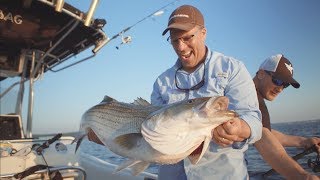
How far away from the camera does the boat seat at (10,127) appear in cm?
686

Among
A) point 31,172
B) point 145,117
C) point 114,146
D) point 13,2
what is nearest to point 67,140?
point 31,172

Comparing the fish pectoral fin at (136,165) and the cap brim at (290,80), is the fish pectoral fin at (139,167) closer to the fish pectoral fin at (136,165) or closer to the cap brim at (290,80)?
the fish pectoral fin at (136,165)

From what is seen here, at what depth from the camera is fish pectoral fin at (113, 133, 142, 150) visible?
2.77 meters

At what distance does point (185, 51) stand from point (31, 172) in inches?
124

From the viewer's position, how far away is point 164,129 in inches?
95.9

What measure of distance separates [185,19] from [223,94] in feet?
2.81

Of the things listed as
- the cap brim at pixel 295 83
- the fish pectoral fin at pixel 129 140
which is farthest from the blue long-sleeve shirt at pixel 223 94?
the cap brim at pixel 295 83

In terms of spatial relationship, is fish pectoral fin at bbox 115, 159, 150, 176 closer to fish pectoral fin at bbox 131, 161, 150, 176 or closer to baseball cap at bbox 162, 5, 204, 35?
fish pectoral fin at bbox 131, 161, 150, 176

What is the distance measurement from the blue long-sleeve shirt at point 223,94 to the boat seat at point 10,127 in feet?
15.9

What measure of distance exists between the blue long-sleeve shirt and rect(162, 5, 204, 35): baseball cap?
377mm

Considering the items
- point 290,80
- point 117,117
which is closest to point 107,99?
point 117,117

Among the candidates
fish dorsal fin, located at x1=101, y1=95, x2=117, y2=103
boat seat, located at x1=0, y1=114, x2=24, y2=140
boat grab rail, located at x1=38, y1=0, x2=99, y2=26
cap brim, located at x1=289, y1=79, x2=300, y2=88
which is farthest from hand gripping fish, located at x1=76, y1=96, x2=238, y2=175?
boat seat, located at x1=0, y1=114, x2=24, y2=140

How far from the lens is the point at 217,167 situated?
2.99 meters

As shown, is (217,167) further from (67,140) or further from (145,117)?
(67,140)
